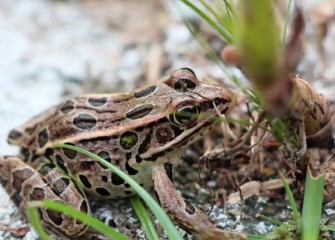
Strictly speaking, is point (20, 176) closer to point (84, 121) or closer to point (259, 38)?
point (84, 121)

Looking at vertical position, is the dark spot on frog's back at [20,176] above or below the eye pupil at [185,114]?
below

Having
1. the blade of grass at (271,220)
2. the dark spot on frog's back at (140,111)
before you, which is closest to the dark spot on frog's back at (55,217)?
the dark spot on frog's back at (140,111)

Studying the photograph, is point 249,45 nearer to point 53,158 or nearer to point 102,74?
point 53,158

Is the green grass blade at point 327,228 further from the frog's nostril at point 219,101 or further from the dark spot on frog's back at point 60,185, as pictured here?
the dark spot on frog's back at point 60,185

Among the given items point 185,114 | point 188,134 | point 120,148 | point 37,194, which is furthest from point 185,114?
point 37,194

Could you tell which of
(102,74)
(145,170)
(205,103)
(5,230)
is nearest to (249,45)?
(205,103)

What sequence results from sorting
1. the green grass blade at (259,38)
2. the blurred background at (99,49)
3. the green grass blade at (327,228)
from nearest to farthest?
the green grass blade at (259,38) → the green grass blade at (327,228) → the blurred background at (99,49)

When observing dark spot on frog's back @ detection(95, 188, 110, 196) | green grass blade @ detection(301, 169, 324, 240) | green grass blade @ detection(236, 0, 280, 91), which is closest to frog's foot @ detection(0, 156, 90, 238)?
dark spot on frog's back @ detection(95, 188, 110, 196)
